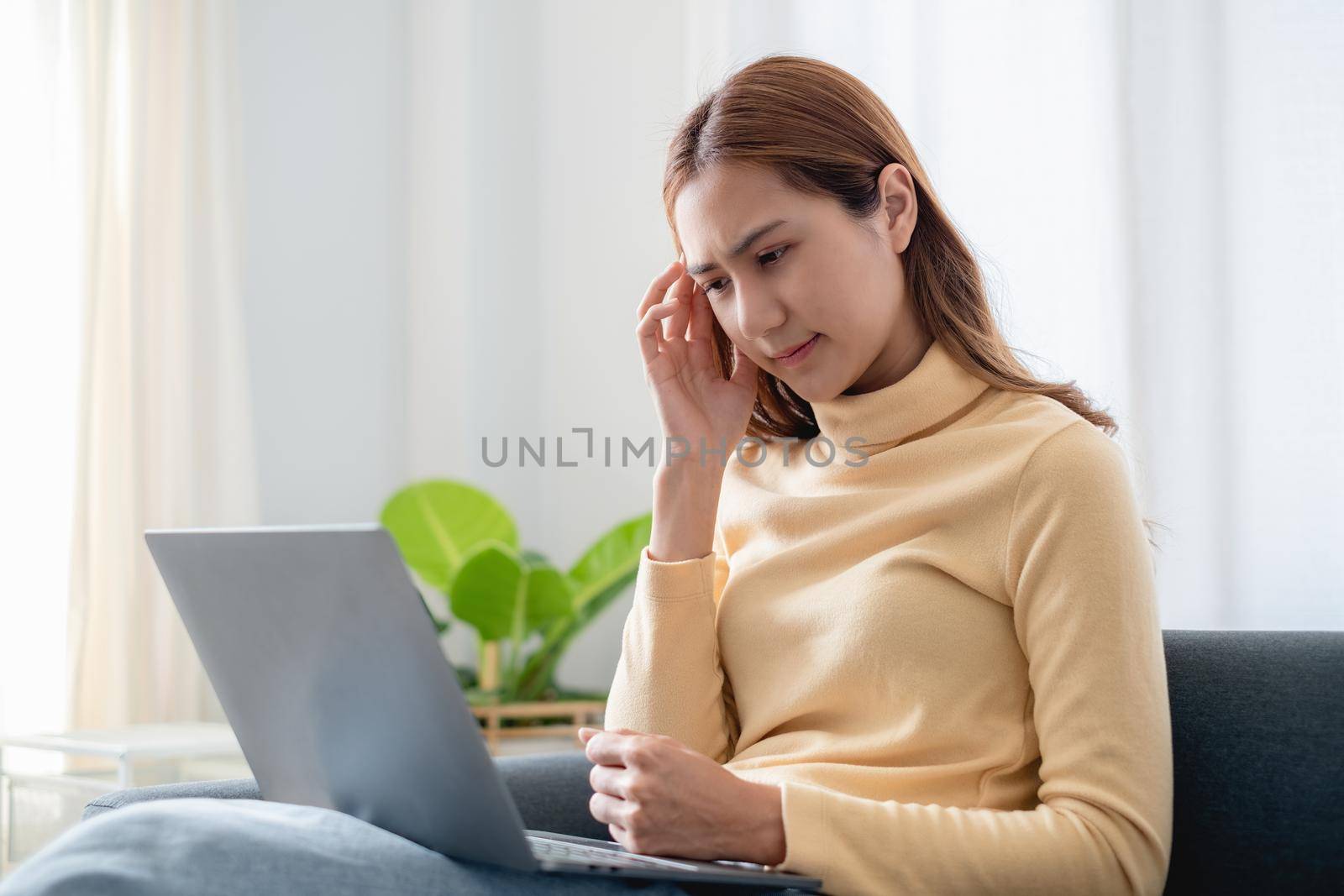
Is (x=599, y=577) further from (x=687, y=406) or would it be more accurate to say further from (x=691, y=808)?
(x=691, y=808)

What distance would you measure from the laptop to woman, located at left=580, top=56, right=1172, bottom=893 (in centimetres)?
12

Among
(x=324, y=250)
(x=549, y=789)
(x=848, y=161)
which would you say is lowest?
(x=549, y=789)

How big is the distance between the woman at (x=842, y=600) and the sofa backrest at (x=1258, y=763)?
120mm

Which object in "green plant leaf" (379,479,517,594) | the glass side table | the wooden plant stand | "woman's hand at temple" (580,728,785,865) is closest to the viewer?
"woman's hand at temple" (580,728,785,865)

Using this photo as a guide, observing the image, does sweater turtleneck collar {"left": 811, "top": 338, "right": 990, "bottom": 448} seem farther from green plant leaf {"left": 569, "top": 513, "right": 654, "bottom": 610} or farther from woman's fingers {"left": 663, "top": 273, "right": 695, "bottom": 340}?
green plant leaf {"left": 569, "top": 513, "right": 654, "bottom": 610}

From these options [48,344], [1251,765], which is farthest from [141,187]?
[1251,765]

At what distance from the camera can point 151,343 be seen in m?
2.99

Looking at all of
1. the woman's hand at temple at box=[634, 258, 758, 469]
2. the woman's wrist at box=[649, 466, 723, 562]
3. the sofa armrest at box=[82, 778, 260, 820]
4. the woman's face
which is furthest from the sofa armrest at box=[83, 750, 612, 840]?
the woman's face

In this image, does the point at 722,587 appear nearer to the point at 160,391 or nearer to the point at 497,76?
the point at 160,391

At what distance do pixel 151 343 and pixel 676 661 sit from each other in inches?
84.0

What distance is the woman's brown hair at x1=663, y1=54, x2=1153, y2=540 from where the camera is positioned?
3.95 ft

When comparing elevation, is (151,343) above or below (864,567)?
above

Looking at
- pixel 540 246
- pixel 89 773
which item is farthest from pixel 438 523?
pixel 540 246

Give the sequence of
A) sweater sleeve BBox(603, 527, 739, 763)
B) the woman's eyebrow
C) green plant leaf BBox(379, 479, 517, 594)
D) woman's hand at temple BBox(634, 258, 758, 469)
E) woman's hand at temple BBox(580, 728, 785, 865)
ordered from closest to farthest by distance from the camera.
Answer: woman's hand at temple BBox(580, 728, 785, 865), the woman's eyebrow, sweater sleeve BBox(603, 527, 739, 763), woman's hand at temple BBox(634, 258, 758, 469), green plant leaf BBox(379, 479, 517, 594)
